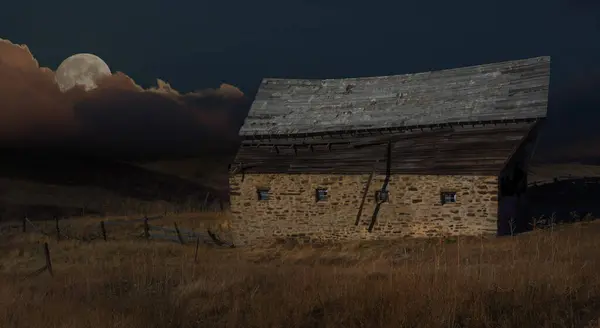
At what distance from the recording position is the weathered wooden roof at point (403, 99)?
62.8 ft

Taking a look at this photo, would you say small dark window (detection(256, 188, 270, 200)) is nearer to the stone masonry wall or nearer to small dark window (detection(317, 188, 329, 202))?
the stone masonry wall

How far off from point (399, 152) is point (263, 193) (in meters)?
6.21

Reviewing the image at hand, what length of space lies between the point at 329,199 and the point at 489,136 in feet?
22.5

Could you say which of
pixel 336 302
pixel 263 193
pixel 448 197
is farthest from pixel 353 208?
pixel 336 302

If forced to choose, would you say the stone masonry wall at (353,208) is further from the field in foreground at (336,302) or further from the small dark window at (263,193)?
the field in foreground at (336,302)

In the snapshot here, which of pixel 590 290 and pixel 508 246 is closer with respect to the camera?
pixel 590 290

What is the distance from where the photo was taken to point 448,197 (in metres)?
17.5

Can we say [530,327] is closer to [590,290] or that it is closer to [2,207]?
[590,290]

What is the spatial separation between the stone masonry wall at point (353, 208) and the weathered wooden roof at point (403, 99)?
283cm

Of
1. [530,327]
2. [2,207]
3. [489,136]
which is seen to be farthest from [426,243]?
[2,207]

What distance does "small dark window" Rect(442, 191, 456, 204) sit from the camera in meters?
17.4

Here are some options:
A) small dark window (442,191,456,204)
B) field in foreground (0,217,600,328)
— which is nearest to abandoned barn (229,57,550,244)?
small dark window (442,191,456,204)

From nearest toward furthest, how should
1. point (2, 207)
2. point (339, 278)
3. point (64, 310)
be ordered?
point (64, 310) < point (339, 278) < point (2, 207)

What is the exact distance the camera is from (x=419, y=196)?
58.7ft
